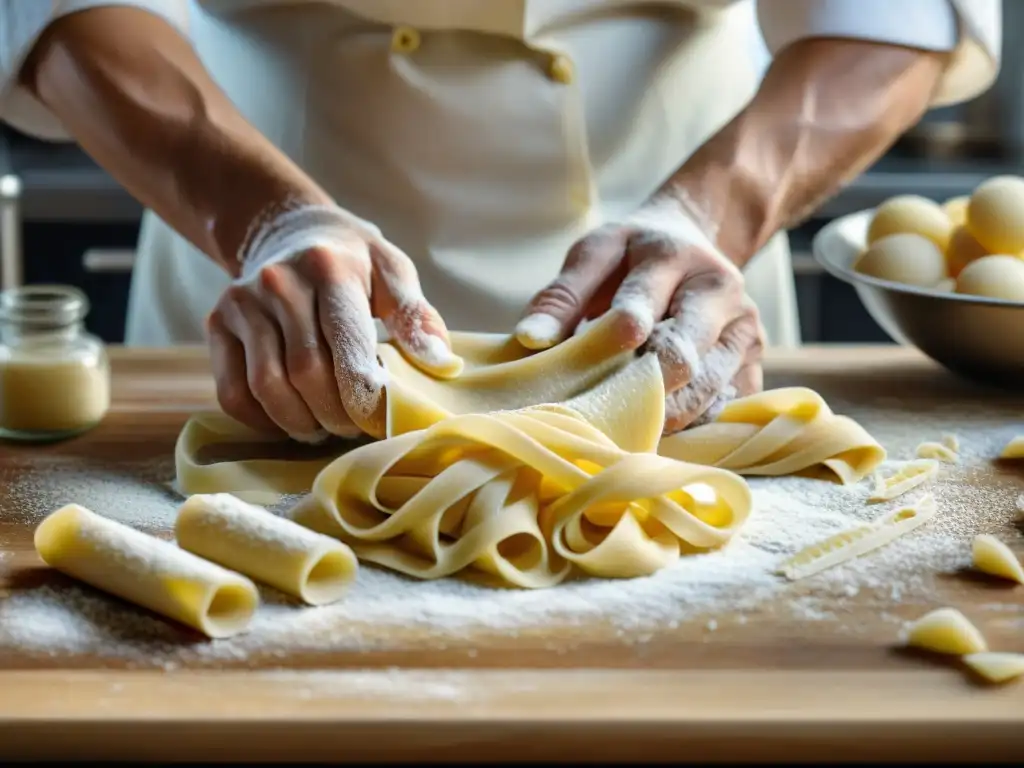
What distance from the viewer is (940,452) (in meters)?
1.54

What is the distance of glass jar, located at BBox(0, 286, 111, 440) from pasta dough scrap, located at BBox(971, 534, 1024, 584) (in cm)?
105

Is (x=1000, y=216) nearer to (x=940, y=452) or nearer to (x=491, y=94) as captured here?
(x=940, y=452)

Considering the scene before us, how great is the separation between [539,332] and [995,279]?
0.64 m

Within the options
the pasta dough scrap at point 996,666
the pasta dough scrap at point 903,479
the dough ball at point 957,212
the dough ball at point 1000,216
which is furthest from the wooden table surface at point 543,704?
the dough ball at point 957,212

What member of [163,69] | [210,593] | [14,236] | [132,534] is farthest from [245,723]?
[14,236]

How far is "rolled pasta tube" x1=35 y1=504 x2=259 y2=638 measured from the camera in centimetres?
105

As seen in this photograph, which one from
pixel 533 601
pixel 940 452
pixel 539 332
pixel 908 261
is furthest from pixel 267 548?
pixel 908 261

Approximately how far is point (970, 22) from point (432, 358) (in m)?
0.98

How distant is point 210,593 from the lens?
1046 millimetres

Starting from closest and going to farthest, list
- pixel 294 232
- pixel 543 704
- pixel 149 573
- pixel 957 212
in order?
pixel 543 704 → pixel 149 573 → pixel 294 232 → pixel 957 212

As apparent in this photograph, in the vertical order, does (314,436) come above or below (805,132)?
below

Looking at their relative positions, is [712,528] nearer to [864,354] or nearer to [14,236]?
[864,354]

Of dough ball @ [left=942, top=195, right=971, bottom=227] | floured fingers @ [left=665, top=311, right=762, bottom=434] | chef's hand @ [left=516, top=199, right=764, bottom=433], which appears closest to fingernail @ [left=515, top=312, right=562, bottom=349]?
chef's hand @ [left=516, top=199, right=764, bottom=433]

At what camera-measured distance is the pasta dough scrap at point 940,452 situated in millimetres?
1528
